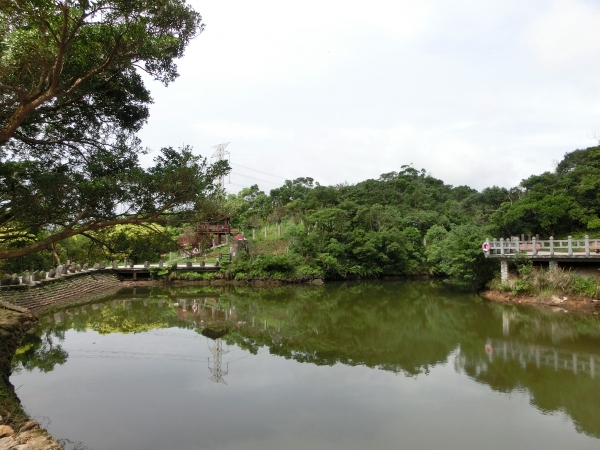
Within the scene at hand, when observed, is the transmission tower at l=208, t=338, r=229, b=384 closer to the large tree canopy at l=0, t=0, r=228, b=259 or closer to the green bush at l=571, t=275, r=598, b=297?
the large tree canopy at l=0, t=0, r=228, b=259

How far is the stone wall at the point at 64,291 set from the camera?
47.2ft

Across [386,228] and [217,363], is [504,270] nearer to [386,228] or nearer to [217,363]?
[386,228]

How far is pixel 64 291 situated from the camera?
57.5 ft

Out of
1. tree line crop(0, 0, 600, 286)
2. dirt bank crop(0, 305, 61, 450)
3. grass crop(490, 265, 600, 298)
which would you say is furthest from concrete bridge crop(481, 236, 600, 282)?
dirt bank crop(0, 305, 61, 450)

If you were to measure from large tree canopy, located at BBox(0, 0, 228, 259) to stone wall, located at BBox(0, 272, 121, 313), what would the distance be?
812 centimetres

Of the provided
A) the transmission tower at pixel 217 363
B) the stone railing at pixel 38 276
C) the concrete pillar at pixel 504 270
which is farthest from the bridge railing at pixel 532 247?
the stone railing at pixel 38 276

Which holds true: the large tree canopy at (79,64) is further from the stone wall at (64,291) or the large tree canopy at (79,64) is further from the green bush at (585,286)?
the green bush at (585,286)

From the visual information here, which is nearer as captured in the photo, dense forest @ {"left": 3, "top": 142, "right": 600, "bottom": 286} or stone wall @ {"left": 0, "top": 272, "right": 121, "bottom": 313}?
stone wall @ {"left": 0, "top": 272, "right": 121, "bottom": 313}

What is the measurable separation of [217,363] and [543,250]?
42.9ft

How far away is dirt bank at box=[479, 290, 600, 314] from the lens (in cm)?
1330

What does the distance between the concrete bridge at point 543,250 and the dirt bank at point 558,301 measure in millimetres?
963

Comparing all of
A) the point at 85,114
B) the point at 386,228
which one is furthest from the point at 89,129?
the point at 386,228

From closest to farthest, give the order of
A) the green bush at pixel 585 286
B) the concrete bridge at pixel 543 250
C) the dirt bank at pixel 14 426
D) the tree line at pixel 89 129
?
the dirt bank at pixel 14 426, the tree line at pixel 89 129, the green bush at pixel 585 286, the concrete bridge at pixel 543 250

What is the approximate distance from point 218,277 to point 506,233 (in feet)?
49.8
